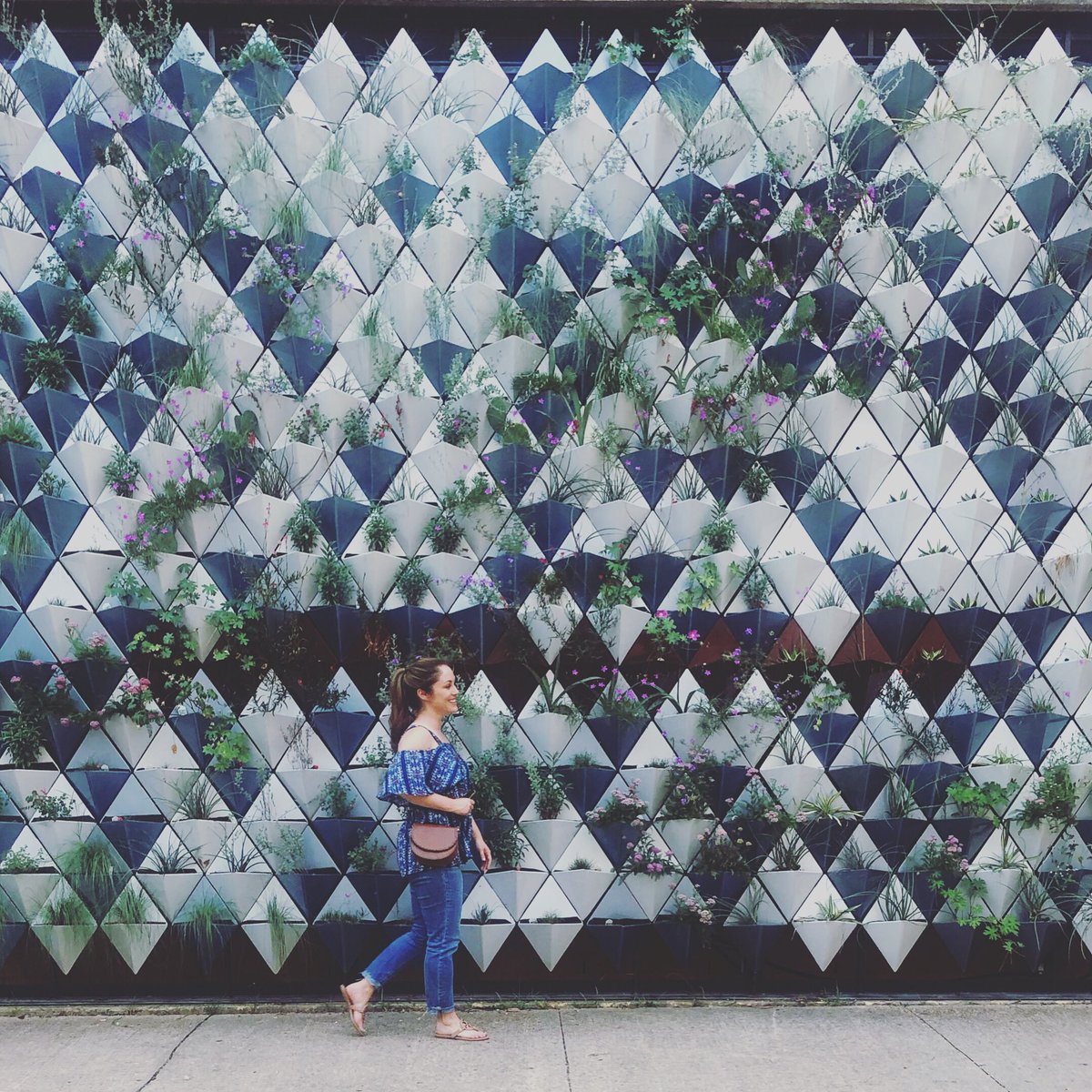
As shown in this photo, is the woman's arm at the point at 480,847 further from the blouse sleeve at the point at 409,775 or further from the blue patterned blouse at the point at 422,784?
the blouse sleeve at the point at 409,775

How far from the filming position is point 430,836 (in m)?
3.96

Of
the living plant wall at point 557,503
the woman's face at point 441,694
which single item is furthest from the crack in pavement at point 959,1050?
the woman's face at point 441,694

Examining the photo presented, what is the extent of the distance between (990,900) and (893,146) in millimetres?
3573

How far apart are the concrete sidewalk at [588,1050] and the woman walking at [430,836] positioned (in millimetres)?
225

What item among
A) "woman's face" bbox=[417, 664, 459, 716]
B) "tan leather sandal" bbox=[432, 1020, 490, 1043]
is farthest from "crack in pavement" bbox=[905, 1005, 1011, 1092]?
"woman's face" bbox=[417, 664, 459, 716]

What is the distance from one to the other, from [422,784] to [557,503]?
56.1 inches

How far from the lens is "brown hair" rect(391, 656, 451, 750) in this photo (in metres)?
4.09

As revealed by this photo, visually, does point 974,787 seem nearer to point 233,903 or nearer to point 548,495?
point 548,495

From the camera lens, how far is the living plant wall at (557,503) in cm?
459

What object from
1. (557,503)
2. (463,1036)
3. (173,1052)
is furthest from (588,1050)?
(557,503)

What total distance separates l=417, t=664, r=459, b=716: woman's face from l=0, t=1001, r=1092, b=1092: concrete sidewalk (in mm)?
1351

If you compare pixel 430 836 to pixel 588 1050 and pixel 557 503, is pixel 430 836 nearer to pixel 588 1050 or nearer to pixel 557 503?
pixel 588 1050

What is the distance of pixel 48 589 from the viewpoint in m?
4.63

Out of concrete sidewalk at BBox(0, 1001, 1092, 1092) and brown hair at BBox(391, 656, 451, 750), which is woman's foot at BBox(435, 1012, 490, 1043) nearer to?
concrete sidewalk at BBox(0, 1001, 1092, 1092)
